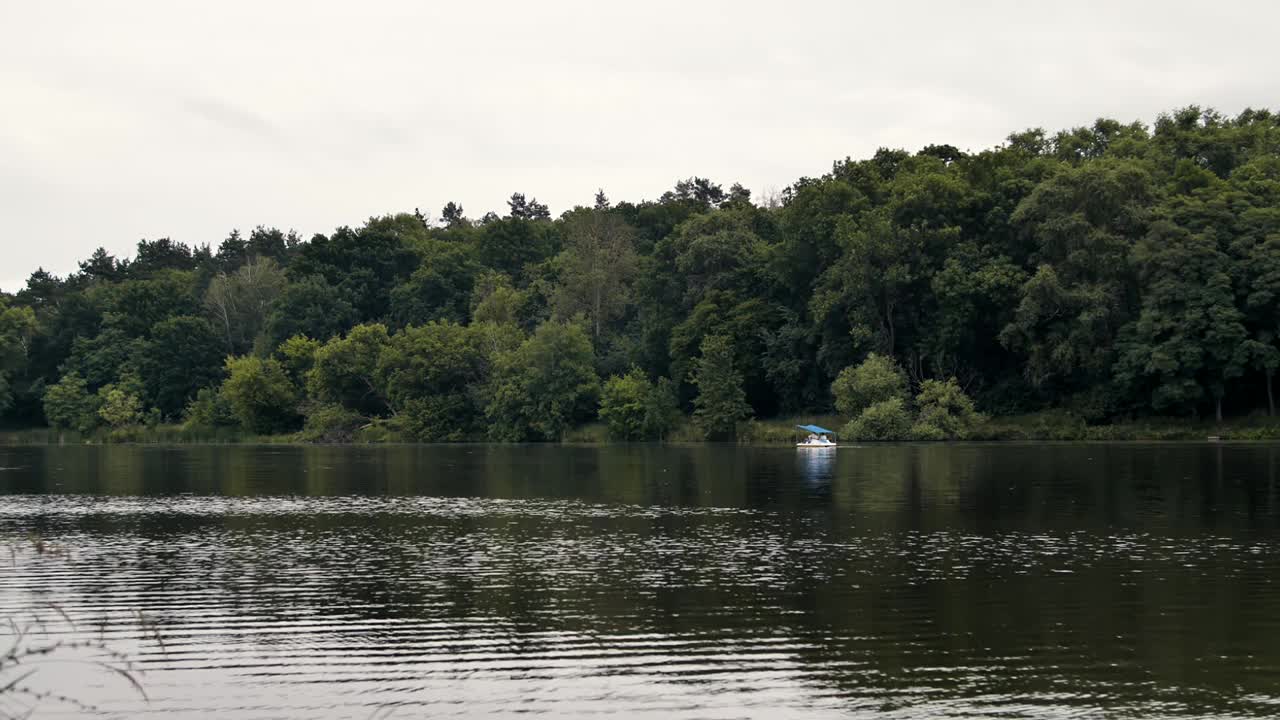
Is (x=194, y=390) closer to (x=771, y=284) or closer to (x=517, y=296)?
(x=517, y=296)

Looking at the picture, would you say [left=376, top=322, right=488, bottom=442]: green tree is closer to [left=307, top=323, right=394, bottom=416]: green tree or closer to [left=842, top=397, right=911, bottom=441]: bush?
[left=307, top=323, right=394, bottom=416]: green tree

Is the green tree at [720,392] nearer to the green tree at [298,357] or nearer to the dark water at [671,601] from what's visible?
the green tree at [298,357]

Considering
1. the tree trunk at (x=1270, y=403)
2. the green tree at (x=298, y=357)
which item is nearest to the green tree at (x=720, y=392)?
the tree trunk at (x=1270, y=403)

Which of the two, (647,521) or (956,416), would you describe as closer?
(647,521)

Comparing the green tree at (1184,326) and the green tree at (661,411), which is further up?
the green tree at (1184,326)

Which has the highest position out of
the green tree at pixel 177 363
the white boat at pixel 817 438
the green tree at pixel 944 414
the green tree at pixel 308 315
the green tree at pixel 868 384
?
the green tree at pixel 308 315

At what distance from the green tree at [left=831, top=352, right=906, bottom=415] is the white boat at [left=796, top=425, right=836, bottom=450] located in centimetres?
293

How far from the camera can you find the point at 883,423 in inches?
3568

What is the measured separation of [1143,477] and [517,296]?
276ft

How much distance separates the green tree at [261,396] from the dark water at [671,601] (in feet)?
250

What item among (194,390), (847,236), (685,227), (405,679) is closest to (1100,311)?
(847,236)

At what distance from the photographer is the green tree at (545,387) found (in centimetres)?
10838

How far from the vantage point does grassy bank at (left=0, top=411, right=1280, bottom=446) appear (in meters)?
82.2

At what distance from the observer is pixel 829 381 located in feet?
336
